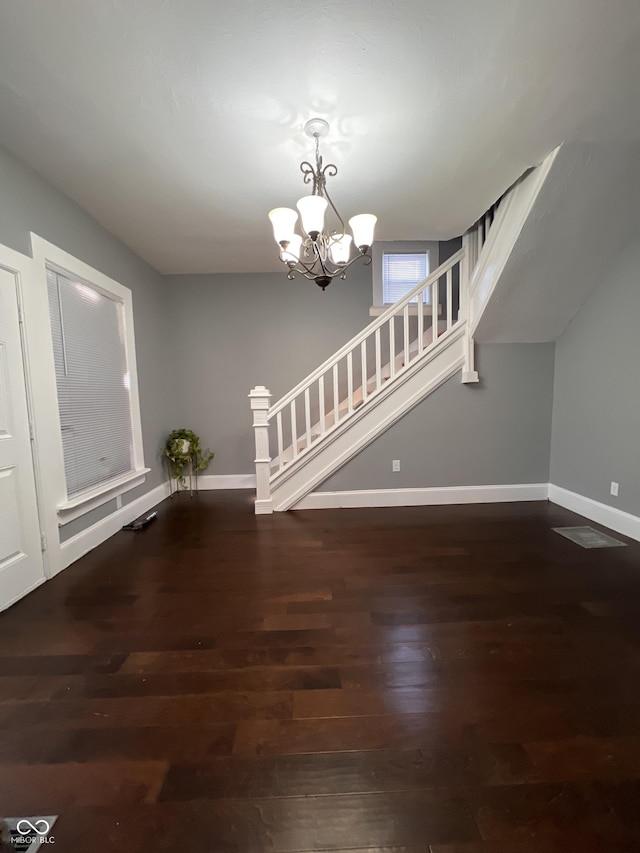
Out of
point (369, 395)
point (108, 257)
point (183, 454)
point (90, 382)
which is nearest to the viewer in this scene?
point (90, 382)

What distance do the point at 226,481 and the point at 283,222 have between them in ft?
11.3

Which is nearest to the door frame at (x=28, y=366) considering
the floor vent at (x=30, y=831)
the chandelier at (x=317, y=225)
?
the chandelier at (x=317, y=225)

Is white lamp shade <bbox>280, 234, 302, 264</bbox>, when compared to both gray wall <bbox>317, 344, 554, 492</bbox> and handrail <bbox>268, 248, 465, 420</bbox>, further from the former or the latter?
gray wall <bbox>317, 344, 554, 492</bbox>

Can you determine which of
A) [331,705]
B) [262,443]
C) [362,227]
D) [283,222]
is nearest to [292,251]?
[283,222]

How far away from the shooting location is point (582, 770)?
44.6 inches

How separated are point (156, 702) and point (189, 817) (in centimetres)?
48

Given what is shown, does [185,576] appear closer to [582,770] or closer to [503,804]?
[503,804]

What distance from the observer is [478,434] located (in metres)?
3.83

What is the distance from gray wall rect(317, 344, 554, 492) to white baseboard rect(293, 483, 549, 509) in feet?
0.20

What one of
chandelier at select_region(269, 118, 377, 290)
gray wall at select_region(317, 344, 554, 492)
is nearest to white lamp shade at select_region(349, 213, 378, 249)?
chandelier at select_region(269, 118, 377, 290)

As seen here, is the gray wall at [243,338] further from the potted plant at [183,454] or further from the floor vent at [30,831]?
the floor vent at [30,831]

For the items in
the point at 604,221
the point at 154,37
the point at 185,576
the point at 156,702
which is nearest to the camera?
the point at 156,702

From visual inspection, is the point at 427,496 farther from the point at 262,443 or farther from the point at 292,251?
the point at 292,251

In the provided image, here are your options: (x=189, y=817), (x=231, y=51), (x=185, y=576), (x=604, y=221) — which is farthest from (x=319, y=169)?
(x=189, y=817)
